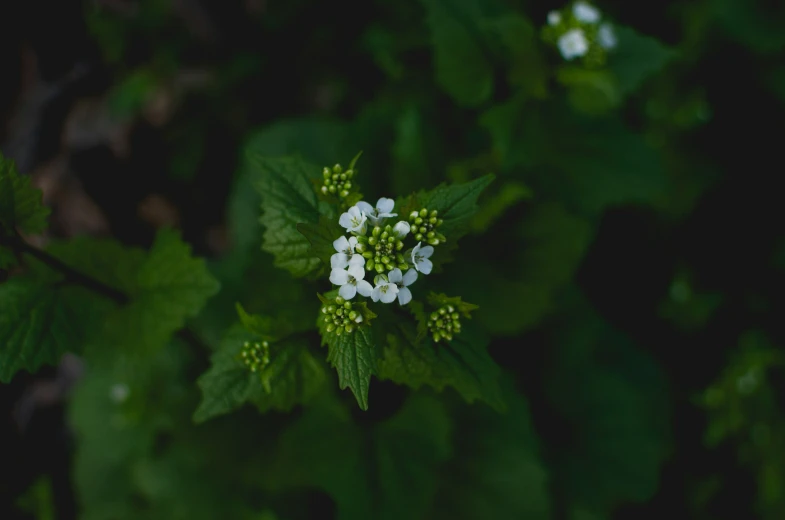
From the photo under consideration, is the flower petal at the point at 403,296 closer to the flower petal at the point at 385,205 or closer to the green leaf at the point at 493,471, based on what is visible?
the flower petal at the point at 385,205

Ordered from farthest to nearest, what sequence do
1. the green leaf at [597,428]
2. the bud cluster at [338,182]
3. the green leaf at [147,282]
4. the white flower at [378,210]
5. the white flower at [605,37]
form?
the green leaf at [597,428]
the white flower at [605,37]
the green leaf at [147,282]
the bud cluster at [338,182]
the white flower at [378,210]

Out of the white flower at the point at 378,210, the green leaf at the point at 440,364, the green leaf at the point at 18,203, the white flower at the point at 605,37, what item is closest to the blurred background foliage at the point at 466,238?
the white flower at the point at 605,37

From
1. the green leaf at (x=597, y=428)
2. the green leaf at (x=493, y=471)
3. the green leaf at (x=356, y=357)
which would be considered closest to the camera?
the green leaf at (x=356, y=357)

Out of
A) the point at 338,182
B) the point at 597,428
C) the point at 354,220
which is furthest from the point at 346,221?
the point at 597,428

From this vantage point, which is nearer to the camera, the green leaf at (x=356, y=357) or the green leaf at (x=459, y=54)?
the green leaf at (x=356, y=357)

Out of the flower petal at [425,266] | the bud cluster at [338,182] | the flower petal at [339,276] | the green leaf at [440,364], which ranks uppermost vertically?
the bud cluster at [338,182]

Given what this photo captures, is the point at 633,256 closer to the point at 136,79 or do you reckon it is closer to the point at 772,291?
the point at 772,291
